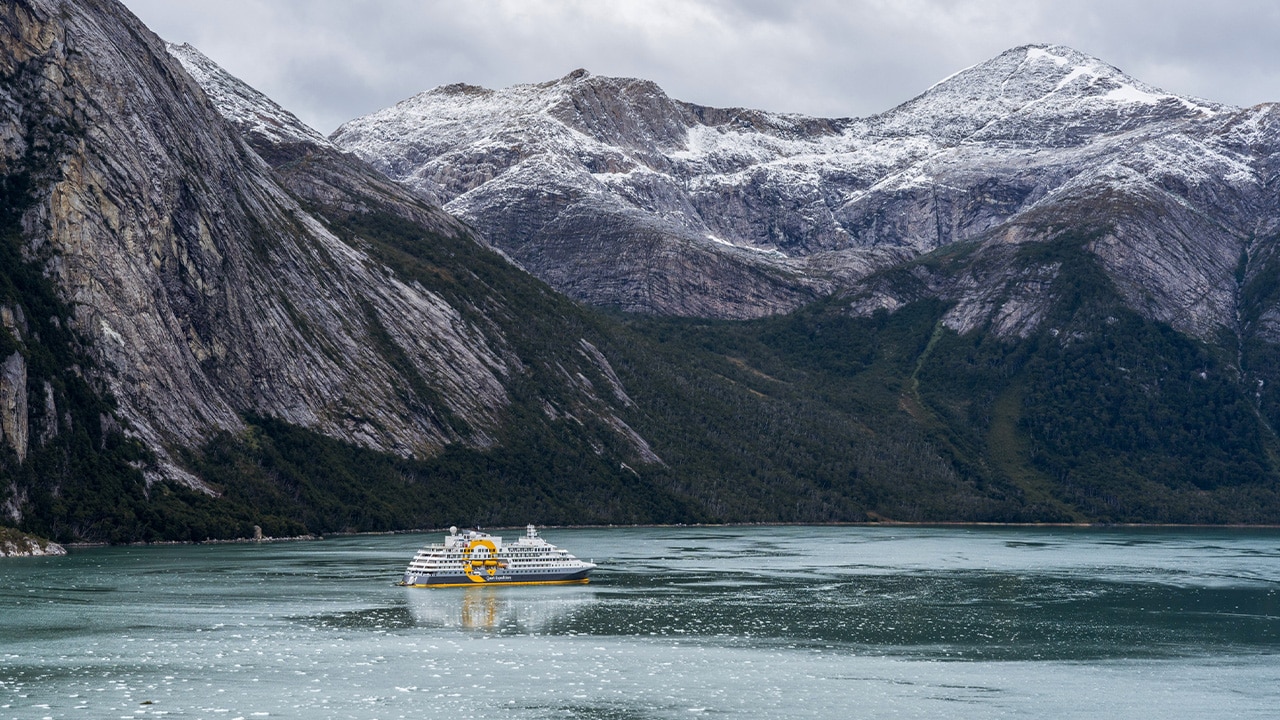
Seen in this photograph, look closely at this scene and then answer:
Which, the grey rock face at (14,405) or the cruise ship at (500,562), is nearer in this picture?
the cruise ship at (500,562)

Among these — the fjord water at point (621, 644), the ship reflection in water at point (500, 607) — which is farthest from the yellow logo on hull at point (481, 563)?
the fjord water at point (621, 644)

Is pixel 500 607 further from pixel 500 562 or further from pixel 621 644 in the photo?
pixel 621 644

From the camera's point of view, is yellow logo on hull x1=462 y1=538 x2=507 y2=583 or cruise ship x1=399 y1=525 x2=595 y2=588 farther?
yellow logo on hull x1=462 y1=538 x2=507 y2=583

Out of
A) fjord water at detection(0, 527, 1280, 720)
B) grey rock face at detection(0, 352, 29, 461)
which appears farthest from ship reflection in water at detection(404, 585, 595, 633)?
grey rock face at detection(0, 352, 29, 461)

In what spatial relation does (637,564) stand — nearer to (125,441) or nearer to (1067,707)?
(125,441)

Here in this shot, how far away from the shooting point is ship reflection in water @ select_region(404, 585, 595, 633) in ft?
370

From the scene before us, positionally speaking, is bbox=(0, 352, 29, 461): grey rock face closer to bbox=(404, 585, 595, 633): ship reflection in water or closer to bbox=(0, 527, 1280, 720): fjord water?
bbox=(0, 527, 1280, 720): fjord water

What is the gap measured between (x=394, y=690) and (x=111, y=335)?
132 m

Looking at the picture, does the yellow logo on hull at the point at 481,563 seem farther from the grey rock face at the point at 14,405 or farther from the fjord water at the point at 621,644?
the grey rock face at the point at 14,405

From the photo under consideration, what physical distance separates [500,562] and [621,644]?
48.8 metres

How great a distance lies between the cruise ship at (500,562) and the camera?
144625 mm

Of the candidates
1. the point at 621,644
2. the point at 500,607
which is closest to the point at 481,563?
the point at 500,607

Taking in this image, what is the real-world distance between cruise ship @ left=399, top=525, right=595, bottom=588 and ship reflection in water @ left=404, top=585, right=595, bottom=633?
2222mm

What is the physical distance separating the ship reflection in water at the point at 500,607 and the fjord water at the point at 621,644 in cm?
50
